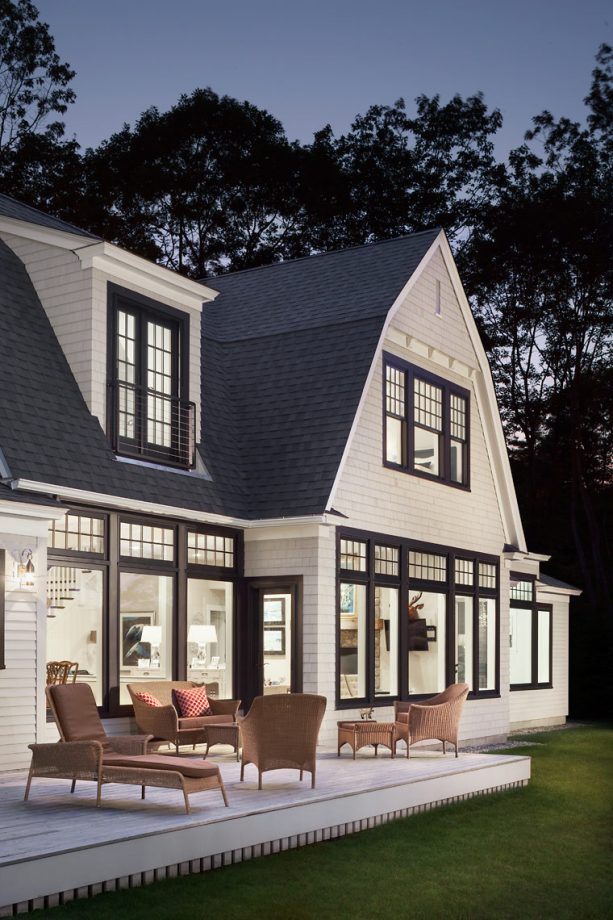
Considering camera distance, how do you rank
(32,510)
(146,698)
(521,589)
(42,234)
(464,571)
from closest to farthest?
1. (32,510)
2. (146,698)
3. (42,234)
4. (464,571)
5. (521,589)

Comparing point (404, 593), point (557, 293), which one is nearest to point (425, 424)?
point (404, 593)

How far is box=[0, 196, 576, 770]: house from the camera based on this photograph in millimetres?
11945

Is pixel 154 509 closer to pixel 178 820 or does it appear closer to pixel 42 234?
pixel 42 234

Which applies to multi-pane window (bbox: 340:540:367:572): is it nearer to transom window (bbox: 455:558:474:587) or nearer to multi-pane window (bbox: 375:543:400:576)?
multi-pane window (bbox: 375:543:400:576)

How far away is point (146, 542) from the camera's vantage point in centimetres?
1296

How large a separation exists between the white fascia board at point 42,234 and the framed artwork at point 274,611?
4.93m

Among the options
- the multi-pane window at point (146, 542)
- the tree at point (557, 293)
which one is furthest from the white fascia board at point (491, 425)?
the tree at point (557, 293)

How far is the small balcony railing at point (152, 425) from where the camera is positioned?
42.5ft

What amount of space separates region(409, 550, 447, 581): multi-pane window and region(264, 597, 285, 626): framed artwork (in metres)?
2.45

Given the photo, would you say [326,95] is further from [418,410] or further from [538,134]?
[418,410]

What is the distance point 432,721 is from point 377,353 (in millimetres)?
5042

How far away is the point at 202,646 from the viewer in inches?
549

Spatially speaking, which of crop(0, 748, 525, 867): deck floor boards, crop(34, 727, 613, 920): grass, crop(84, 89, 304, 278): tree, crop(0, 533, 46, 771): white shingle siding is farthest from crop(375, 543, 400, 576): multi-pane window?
crop(84, 89, 304, 278): tree

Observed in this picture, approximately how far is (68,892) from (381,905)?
74.9 inches
